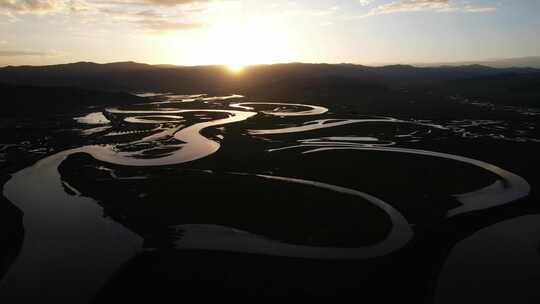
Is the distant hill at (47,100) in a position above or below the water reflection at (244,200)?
above

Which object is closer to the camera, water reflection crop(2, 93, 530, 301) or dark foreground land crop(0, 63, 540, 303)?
dark foreground land crop(0, 63, 540, 303)

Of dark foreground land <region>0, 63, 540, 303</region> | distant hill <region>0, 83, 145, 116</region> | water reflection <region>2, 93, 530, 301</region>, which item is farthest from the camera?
distant hill <region>0, 83, 145, 116</region>

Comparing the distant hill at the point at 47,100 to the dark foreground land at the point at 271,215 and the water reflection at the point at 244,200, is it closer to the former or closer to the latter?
the dark foreground land at the point at 271,215

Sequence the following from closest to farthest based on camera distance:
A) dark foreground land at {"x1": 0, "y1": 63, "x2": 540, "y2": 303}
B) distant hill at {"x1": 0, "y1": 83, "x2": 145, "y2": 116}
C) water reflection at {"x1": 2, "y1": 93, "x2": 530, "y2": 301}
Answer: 1. dark foreground land at {"x1": 0, "y1": 63, "x2": 540, "y2": 303}
2. water reflection at {"x1": 2, "y1": 93, "x2": 530, "y2": 301}
3. distant hill at {"x1": 0, "y1": 83, "x2": 145, "y2": 116}

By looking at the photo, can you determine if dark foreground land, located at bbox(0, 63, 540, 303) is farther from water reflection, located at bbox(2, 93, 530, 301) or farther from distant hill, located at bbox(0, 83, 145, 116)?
distant hill, located at bbox(0, 83, 145, 116)

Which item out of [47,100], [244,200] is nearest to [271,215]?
[244,200]

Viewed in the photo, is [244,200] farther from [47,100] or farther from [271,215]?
[47,100]

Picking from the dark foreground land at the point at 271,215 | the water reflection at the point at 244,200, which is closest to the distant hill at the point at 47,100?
the dark foreground land at the point at 271,215

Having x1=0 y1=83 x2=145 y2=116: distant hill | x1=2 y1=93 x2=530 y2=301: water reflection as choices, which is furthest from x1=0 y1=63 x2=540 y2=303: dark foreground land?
x1=0 y1=83 x2=145 y2=116: distant hill
